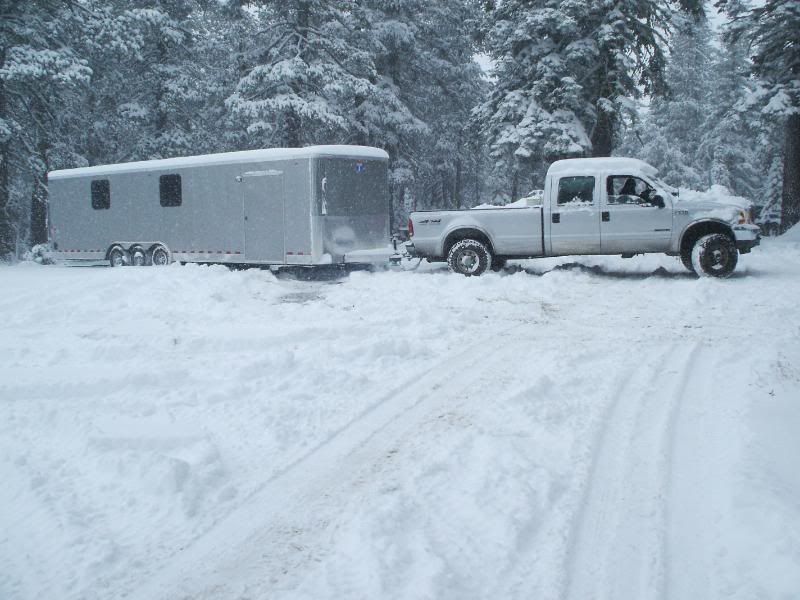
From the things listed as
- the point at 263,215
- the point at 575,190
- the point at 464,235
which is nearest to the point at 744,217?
the point at 575,190

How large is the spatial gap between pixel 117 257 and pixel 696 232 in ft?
48.7

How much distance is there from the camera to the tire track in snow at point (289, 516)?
120 inches

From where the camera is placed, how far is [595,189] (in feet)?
43.0

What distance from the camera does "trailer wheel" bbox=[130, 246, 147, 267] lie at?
685 inches

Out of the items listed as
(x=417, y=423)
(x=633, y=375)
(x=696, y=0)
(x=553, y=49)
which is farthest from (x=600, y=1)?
(x=417, y=423)

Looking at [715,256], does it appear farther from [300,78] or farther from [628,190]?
[300,78]

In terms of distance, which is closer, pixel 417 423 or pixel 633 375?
pixel 417 423

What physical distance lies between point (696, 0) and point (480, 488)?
23.8m

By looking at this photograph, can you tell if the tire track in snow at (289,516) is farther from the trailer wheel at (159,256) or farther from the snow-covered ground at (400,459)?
the trailer wheel at (159,256)

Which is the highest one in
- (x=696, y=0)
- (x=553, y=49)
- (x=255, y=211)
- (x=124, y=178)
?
(x=696, y=0)

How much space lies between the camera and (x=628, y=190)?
13.1m

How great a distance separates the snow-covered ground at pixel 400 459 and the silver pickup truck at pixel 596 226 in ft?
14.2

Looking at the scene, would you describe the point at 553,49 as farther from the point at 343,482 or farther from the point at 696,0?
the point at 343,482

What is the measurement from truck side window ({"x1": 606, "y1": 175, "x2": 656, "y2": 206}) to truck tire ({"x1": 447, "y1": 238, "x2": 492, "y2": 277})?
9.00 ft
